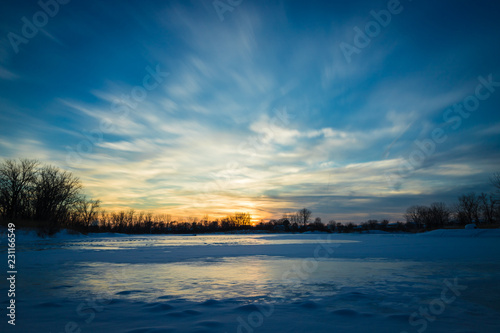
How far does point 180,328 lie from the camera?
3.21 metres

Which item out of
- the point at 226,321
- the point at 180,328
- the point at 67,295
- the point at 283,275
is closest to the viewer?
the point at 180,328

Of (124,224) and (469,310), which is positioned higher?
(469,310)

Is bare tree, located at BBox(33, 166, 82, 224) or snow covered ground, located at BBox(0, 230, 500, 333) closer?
snow covered ground, located at BBox(0, 230, 500, 333)

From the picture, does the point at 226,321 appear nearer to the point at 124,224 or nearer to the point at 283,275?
the point at 283,275

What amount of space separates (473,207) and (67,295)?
107m

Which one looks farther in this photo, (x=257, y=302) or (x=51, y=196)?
(x=51, y=196)

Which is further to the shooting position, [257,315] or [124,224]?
[124,224]

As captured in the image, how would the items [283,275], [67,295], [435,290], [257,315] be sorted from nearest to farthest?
[257,315] → [67,295] → [435,290] → [283,275]

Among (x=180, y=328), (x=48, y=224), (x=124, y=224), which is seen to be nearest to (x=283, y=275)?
(x=180, y=328)

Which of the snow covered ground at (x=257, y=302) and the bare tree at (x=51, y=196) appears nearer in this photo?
the snow covered ground at (x=257, y=302)

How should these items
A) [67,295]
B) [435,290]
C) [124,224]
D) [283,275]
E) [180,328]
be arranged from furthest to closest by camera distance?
[124,224] → [283,275] → [435,290] → [67,295] → [180,328]

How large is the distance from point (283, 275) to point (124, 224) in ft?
458

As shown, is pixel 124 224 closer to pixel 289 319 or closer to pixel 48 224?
pixel 48 224

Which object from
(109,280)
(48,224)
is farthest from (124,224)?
(109,280)
